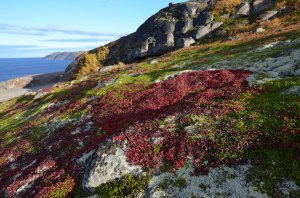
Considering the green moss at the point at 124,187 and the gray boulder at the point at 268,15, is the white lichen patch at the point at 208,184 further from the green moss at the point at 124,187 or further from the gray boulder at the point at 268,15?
the gray boulder at the point at 268,15

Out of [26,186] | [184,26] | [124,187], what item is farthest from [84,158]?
[184,26]

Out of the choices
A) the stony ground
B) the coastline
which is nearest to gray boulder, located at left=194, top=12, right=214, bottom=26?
the stony ground

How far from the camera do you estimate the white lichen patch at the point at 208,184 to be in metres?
14.3

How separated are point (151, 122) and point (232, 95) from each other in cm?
722

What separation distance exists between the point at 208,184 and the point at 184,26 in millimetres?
93514

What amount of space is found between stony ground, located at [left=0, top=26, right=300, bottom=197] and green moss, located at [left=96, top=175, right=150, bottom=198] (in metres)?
0.06

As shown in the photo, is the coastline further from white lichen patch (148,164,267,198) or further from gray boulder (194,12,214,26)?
white lichen patch (148,164,267,198)

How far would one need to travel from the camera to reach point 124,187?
16453mm

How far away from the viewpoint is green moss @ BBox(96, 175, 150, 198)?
16.0 m

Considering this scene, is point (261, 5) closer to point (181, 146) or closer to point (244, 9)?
point (244, 9)

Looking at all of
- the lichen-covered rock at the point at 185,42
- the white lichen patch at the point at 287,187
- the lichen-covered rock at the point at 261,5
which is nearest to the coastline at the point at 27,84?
the lichen-covered rock at the point at 185,42

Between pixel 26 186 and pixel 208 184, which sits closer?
pixel 208 184

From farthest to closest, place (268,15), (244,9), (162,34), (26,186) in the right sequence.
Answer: (162,34)
(244,9)
(268,15)
(26,186)

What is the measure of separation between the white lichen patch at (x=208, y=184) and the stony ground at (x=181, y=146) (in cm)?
5
